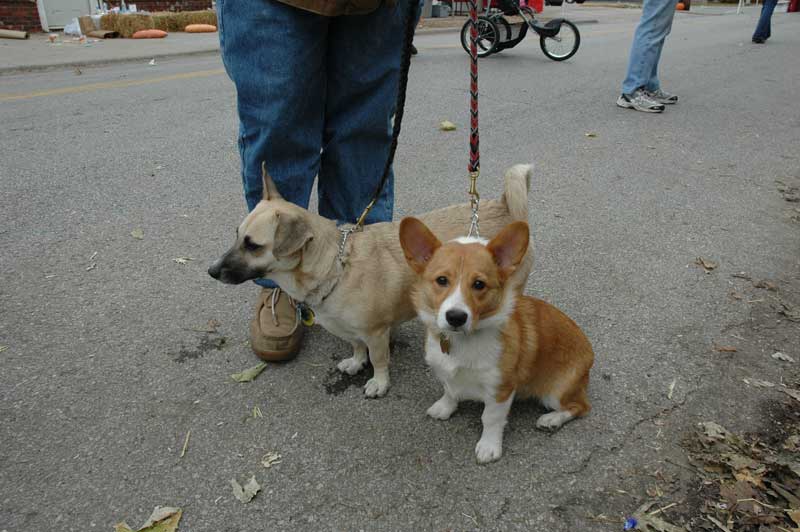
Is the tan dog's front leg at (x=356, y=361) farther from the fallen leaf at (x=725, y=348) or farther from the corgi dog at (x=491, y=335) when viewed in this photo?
the fallen leaf at (x=725, y=348)

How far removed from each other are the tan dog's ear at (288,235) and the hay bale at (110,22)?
42.6ft

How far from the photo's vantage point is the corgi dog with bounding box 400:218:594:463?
1885 millimetres

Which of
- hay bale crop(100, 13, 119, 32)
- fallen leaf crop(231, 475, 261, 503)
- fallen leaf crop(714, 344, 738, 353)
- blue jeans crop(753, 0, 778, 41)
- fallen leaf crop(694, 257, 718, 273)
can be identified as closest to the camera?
fallen leaf crop(231, 475, 261, 503)

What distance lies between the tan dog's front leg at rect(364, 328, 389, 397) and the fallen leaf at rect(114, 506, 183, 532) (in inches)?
33.7

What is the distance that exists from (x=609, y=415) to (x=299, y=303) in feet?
4.54

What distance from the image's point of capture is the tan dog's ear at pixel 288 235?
2.25 m

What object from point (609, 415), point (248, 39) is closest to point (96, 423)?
point (248, 39)

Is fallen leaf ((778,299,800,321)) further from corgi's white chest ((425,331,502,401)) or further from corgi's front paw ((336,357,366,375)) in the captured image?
corgi's front paw ((336,357,366,375))

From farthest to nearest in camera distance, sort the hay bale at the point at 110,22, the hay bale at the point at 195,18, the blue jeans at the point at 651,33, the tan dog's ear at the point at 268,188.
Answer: the hay bale at the point at 195,18, the hay bale at the point at 110,22, the blue jeans at the point at 651,33, the tan dog's ear at the point at 268,188

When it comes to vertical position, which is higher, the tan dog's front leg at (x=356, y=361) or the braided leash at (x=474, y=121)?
the braided leash at (x=474, y=121)

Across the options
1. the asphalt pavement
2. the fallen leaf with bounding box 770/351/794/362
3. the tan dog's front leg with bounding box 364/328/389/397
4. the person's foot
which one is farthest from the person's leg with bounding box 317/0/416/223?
the fallen leaf with bounding box 770/351/794/362

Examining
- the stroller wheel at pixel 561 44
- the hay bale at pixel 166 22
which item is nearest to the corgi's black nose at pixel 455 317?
the stroller wheel at pixel 561 44

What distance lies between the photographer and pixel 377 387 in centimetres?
243

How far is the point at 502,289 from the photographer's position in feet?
6.41
